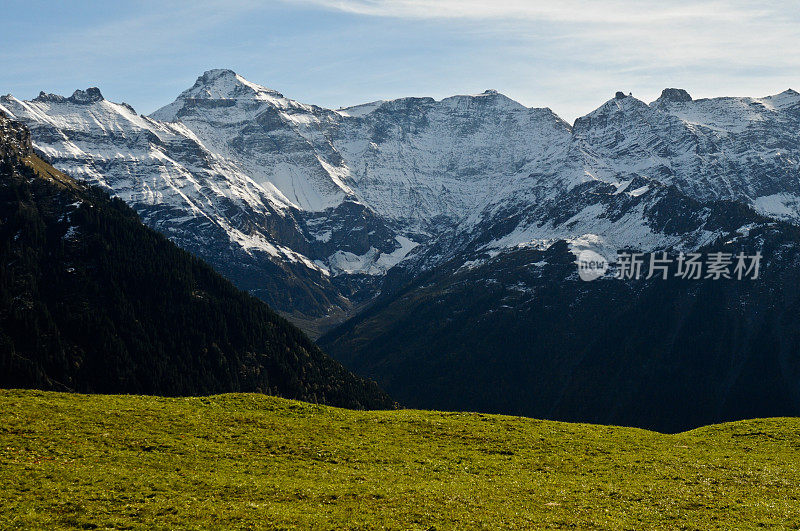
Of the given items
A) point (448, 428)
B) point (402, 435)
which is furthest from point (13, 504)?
point (448, 428)

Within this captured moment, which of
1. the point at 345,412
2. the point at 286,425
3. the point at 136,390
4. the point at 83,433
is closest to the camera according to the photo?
the point at 83,433

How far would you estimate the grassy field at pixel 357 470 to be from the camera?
45.9 meters

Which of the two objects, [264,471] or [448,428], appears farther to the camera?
[448,428]

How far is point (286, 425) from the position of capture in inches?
2707

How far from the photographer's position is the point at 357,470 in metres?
57.6

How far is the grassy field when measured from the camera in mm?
45906

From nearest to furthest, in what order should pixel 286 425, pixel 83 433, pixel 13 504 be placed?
pixel 13 504 → pixel 83 433 → pixel 286 425

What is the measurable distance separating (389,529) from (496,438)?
26.7 metres

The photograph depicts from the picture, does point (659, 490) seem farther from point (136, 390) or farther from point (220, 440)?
point (136, 390)

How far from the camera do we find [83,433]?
59125mm

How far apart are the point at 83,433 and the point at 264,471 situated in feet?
52.8

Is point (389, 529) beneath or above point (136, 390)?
above

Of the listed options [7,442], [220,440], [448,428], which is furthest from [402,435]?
[7,442]

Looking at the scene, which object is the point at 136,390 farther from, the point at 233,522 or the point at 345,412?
the point at 233,522
